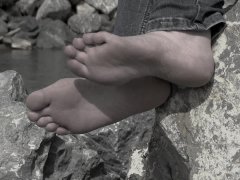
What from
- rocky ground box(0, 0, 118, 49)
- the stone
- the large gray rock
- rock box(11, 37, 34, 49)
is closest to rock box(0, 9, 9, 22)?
rocky ground box(0, 0, 118, 49)

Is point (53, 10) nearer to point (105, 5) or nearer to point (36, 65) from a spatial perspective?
point (105, 5)

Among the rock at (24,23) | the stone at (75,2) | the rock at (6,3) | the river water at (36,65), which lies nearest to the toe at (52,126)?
the river water at (36,65)

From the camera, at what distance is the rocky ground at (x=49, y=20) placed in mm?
6445

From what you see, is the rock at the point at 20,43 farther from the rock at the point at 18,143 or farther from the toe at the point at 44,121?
the toe at the point at 44,121

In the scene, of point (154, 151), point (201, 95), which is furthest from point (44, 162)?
point (201, 95)

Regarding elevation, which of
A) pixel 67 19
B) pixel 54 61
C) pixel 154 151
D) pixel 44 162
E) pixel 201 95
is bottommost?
pixel 67 19

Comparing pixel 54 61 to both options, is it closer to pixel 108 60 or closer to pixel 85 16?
pixel 85 16

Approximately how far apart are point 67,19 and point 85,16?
0.37 meters

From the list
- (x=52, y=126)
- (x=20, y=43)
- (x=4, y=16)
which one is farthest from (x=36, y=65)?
(x=52, y=126)

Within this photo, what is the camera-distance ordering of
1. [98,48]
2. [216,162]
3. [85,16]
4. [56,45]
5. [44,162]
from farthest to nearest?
[85,16] → [56,45] → [44,162] → [216,162] → [98,48]

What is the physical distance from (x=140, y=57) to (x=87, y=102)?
247 mm

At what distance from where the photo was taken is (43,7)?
23.7 feet

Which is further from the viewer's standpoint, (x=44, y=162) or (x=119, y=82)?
(x=44, y=162)

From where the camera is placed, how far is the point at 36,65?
5.20 m
